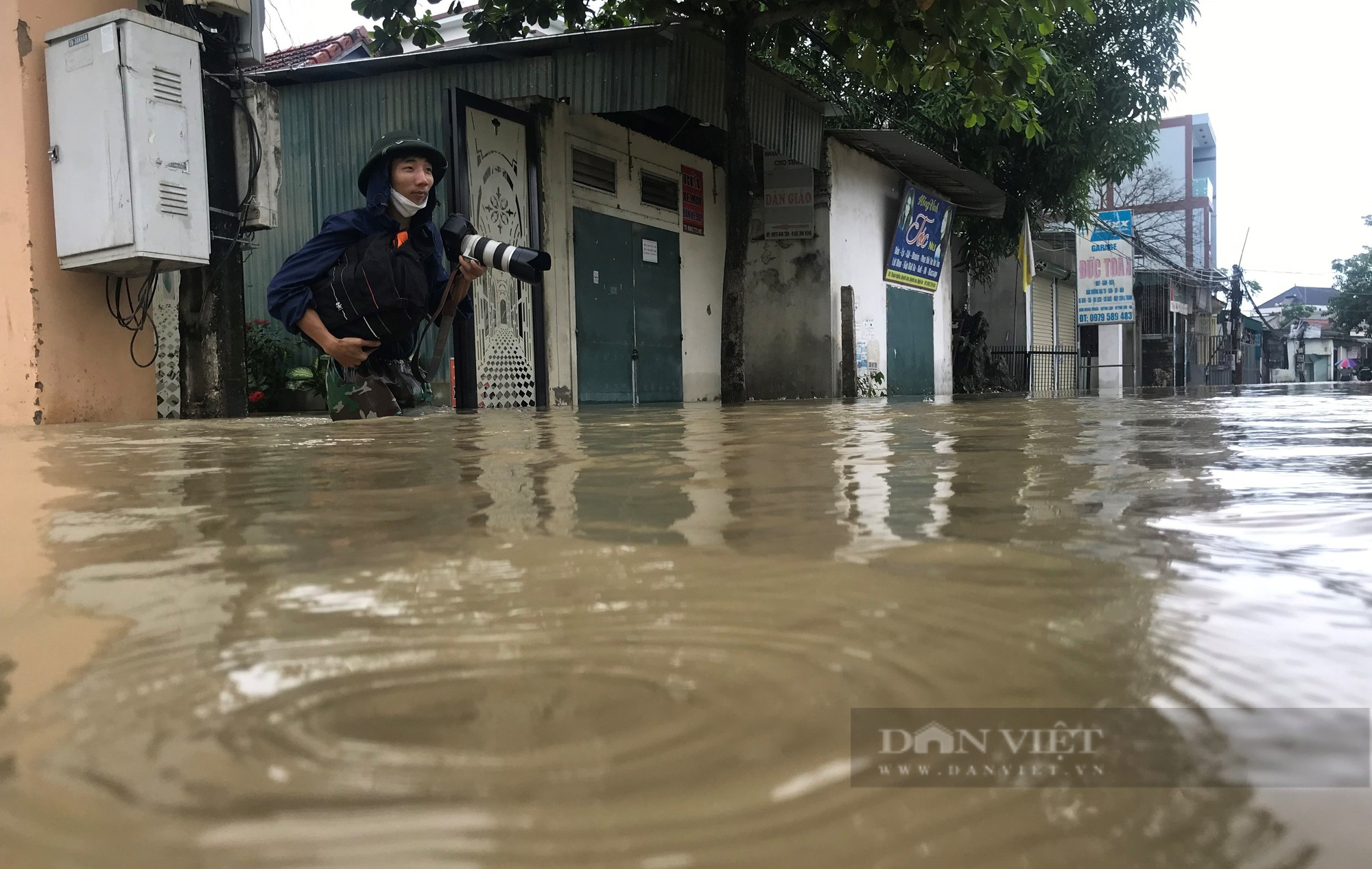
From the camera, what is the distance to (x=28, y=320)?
5.16 metres

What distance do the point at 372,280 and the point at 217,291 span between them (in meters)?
2.33

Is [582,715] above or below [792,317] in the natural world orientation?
below

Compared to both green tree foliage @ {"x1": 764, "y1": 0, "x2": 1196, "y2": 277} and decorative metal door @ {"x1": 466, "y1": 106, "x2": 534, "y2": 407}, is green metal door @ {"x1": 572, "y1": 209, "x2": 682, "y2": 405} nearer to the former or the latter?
decorative metal door @ {"x1": 466, "y1": 106, "x2": 534, "y2": 407}

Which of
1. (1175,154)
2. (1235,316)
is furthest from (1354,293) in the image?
(1235,316)

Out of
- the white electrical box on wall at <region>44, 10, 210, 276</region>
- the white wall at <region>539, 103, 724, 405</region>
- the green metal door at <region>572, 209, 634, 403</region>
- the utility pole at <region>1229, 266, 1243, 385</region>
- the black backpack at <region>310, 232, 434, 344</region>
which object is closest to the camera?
the black backpack at <region>310, 232, 434, 344</region>

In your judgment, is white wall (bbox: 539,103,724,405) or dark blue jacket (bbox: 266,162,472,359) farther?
white wall (bbox: 539,103,724,405)

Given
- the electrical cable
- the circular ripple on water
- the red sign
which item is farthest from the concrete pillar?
the circular ripple on water

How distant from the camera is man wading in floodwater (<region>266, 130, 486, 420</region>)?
4246 mm

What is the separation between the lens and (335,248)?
14.2 feet

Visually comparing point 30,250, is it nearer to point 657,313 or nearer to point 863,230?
point 657,313

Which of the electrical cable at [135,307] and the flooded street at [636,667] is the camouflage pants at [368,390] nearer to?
the electrical cable at [135,307]

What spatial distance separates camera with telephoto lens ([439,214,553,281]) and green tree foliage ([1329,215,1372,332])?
172 feet

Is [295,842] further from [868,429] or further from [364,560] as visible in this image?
[868,429]

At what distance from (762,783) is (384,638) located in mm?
276
